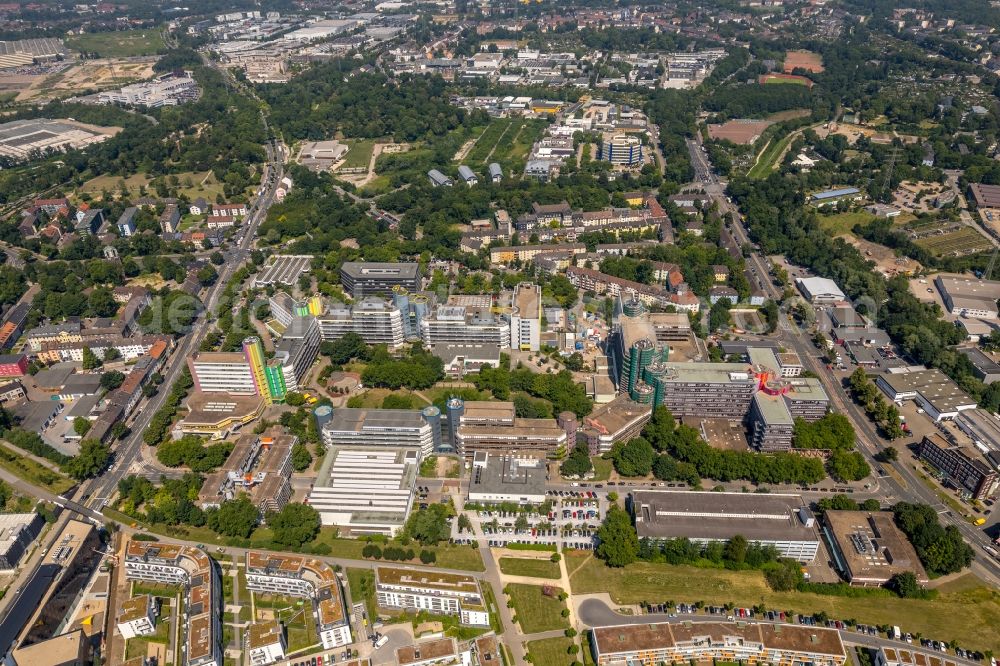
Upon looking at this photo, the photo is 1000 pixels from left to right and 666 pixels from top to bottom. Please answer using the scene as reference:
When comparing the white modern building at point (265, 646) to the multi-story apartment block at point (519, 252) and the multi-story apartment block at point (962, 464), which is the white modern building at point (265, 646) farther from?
the multi-story apartment block at point (519, 252)

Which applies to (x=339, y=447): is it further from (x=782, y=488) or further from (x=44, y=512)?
(x=782, y=488)

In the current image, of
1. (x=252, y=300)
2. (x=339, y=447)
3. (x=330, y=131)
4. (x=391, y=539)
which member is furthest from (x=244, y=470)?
(x=330, y=131)

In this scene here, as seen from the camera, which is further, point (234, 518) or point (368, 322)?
point (368, 322)

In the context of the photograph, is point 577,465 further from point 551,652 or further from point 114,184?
point 114,184

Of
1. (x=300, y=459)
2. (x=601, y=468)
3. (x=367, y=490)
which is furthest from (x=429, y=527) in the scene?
(x=601, y=468)

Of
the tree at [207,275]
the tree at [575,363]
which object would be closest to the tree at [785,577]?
the tree at [575,363]

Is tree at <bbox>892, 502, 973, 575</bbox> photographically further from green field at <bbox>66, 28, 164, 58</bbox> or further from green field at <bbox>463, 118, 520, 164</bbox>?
green field at <bbox>66, 28, 164, 58</bbox>
